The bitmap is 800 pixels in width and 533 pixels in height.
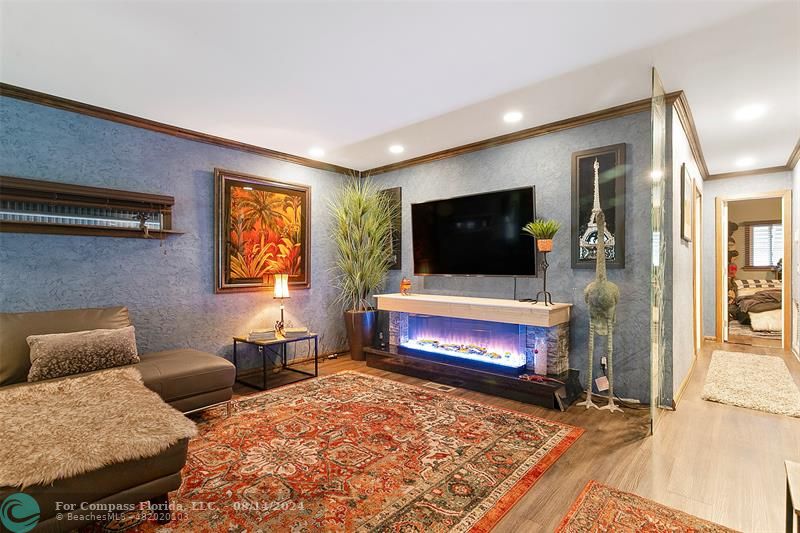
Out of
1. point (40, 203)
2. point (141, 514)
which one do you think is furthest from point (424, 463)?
point (40, 203)

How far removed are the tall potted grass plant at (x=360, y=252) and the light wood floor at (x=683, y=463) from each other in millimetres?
2003

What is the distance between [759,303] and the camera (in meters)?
6.80

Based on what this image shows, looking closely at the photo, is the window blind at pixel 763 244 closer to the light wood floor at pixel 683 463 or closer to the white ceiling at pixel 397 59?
the white ceiling at pixel 397 59

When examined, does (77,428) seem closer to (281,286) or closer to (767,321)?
(281,286)

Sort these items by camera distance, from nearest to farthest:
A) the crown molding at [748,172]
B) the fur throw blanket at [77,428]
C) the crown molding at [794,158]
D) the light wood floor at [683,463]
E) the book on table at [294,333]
A: the fur throw blanket at [77,428] → the light wood floor at [683,463] → the book on table at [294,333] → the crown molding at [794,158] → the crown molding at [748,172]

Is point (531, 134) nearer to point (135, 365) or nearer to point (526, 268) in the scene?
point (526, 268)

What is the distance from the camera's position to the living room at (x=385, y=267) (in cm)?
199

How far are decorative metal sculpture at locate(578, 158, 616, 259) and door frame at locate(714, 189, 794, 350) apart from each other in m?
3.77

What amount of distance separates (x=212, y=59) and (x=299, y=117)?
41.0 inches

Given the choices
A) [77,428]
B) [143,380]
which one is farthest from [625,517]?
[143,380]

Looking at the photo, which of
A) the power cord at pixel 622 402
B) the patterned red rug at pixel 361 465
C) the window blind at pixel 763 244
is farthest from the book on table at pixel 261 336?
the window blind at pixel 763 244

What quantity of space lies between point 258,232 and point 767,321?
800cm

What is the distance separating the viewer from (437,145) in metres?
4.53

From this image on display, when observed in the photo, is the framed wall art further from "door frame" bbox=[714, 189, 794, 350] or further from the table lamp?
"door frame" bbox=[714, 189, 794, 350]
